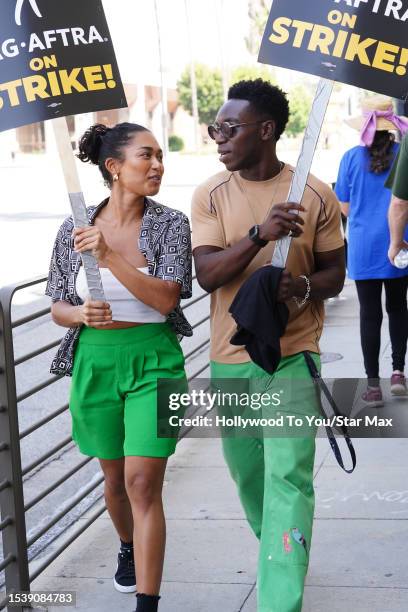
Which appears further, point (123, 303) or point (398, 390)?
point (398, 390)

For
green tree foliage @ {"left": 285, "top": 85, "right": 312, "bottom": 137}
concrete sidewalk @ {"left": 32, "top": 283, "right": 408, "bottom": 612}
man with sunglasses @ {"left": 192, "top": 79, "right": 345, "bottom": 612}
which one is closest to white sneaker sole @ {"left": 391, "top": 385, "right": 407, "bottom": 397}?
concrete sidewalk @ {"left": 32, "top": 283, "right": 408, "bottom": 612}

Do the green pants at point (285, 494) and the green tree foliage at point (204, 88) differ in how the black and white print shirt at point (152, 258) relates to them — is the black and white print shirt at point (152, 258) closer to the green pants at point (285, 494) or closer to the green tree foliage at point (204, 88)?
the green pants at point (285, 494)

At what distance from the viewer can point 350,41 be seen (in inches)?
153

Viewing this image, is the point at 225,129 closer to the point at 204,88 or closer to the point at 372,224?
the point at 372,224

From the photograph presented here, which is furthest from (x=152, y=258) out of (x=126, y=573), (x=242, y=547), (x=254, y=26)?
(x=254, y=26)

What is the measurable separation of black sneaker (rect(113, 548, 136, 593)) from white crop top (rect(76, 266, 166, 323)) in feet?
3.50

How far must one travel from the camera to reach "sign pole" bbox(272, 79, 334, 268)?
3838 millimetres

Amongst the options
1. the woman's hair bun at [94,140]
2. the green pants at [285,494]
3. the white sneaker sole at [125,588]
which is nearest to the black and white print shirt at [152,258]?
the woman's hair bun at [94,140]

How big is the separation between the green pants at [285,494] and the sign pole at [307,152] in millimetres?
433

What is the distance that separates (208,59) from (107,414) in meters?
88.2

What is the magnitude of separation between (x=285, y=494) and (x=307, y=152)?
1.23 meters

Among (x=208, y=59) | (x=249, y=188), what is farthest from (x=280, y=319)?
(x=208, y=59)

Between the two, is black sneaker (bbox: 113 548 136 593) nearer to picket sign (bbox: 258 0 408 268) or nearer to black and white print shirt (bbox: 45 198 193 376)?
black and white print shirt (bbox: 45 198 193 376)

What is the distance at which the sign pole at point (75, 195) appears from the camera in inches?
146
